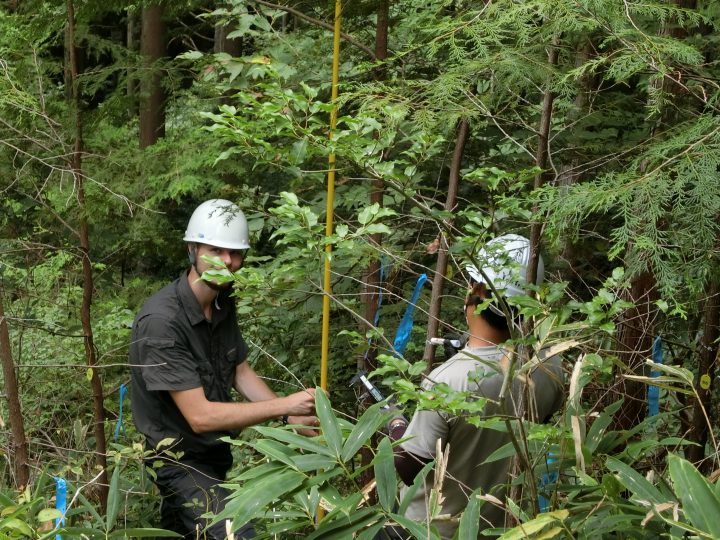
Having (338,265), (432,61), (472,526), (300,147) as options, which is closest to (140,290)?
(338,265)

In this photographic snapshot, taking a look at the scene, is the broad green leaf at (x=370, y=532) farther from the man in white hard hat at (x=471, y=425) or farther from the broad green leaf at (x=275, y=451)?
the man in white hard hat at (x=471, y=425)

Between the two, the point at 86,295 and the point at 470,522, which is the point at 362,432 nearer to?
the point at 470,522

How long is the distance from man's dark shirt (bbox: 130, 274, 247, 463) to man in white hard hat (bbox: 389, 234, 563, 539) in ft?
4.52

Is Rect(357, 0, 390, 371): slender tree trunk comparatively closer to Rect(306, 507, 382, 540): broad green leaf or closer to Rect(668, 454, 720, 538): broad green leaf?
Rect(306, 507, 382, 540): broad green leaf

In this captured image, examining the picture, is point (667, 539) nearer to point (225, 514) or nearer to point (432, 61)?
point (225, 514)

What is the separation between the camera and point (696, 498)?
2018mm

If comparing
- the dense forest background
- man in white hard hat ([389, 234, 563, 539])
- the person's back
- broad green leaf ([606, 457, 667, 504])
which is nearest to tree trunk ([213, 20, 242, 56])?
the dense forest background

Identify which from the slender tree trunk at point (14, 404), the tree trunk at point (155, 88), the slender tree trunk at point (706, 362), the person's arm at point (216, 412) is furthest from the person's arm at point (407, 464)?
the tree trunk at point (155, 88)

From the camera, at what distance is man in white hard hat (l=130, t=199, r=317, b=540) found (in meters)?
4.32

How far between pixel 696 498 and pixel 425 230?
3.90m

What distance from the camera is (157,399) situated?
14.8 feet

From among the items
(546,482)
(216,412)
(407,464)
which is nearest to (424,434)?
(407,464)

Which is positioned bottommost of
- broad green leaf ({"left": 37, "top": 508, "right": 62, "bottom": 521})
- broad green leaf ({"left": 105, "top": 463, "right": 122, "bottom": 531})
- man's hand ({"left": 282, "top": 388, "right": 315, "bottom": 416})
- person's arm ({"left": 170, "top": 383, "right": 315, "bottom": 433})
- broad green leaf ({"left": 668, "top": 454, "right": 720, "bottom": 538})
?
person's arm ({"left": 170, "top": 383, "right": 315, "bottom": 433})

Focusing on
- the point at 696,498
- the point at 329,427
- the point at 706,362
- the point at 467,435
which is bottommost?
the point at 706,362
